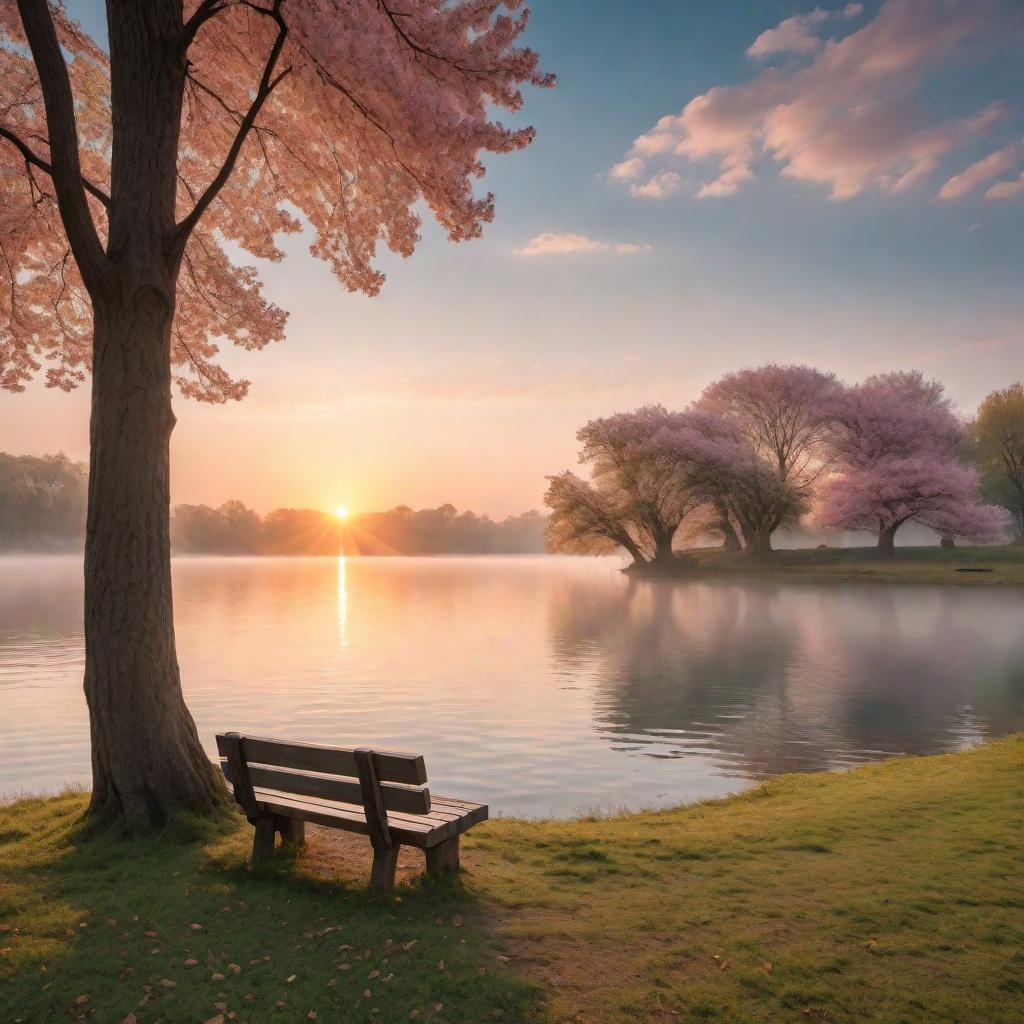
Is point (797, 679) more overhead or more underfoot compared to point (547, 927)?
more underfoot

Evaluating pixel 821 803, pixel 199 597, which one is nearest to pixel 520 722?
pixel 821 803

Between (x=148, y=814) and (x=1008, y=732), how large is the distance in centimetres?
1274

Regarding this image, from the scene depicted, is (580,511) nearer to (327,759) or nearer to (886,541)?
(886,541)

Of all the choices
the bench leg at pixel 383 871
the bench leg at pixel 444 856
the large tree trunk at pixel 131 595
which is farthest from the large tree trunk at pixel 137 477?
the bench leg at pixel 444 856

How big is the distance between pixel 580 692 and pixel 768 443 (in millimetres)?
50594

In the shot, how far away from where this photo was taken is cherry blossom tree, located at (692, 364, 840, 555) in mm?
58312

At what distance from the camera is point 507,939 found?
5180mm

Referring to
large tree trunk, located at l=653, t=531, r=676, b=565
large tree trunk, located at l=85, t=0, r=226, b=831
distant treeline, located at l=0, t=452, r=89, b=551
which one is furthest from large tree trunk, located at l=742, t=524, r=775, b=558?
distant treeline, located at l=0, t=452, r=89, b=551

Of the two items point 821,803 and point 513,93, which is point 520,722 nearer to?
point 821,803

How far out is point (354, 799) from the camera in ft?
18.4

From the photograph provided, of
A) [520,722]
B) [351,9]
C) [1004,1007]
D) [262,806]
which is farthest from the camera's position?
[520,722]

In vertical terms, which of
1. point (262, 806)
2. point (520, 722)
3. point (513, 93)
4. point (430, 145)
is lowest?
point (520, 722)

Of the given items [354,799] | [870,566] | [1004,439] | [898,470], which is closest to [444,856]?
[354,799]

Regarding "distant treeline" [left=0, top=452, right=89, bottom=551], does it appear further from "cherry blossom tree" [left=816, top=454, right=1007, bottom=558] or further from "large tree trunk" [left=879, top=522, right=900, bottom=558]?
"large tree trunk" [left=879, top=522, right=900, bottom=558]
